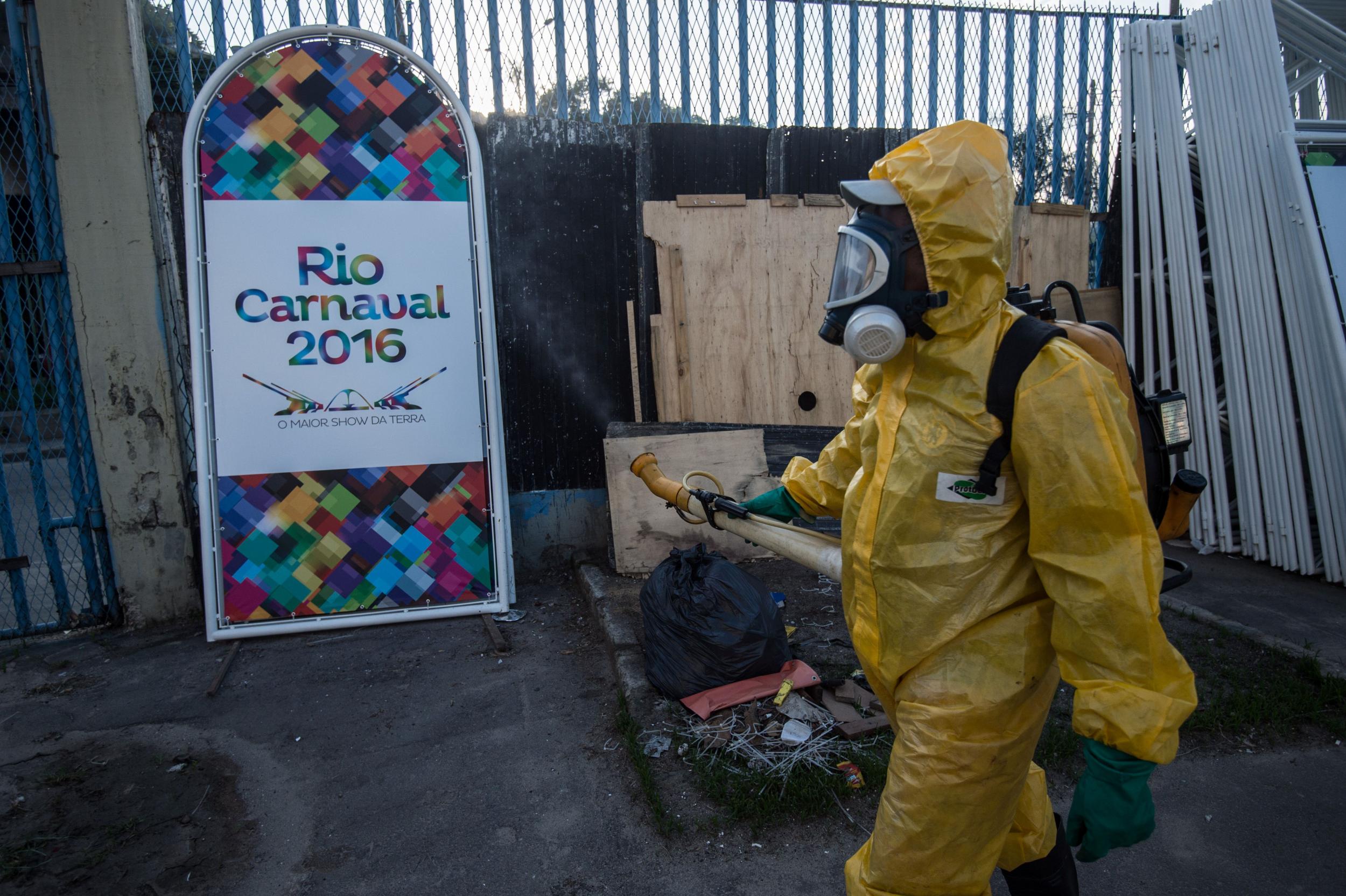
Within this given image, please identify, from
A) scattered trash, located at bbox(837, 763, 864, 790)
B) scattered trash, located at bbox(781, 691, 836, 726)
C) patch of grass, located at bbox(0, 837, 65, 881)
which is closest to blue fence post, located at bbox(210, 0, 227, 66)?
patch of grass, located at bbox(0, 837, 65, 881)

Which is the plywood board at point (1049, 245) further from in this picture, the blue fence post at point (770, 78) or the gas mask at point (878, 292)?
the gas mask at point (878, 292)

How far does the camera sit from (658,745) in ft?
10.0

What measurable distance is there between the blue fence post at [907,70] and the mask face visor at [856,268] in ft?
14.3

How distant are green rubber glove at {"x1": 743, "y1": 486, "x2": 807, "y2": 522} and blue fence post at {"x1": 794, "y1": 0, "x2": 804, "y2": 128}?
3.80 meters

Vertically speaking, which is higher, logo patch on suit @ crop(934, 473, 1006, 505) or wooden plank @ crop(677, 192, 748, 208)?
wooden plank @ crop(677, 192, 748, 208)

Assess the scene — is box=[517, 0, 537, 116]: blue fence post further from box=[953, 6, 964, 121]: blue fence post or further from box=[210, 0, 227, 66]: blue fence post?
box=[953, 6, 964, 121]: blue fence post

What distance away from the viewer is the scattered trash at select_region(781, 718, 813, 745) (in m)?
2.98

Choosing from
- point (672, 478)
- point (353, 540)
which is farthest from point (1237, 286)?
point (353, 540)

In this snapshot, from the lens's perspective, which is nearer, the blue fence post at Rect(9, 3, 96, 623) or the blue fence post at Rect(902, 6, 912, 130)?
the blue fence post at Rect(9, 3, 96, 623)

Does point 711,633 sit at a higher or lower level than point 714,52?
lower

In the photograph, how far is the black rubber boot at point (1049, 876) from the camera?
2.02 metres

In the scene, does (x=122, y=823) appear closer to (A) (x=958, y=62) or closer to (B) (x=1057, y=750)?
(B) (x=1057, y=750)

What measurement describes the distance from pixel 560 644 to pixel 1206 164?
5172 millimetres

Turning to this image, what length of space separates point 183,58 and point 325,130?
3.43 ft
